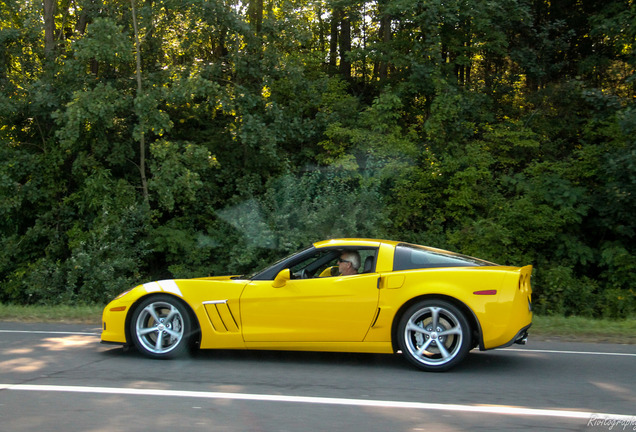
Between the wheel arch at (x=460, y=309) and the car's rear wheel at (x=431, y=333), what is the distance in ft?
0.13

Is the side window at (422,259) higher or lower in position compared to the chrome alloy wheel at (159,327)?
higher

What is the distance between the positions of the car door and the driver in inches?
9.8

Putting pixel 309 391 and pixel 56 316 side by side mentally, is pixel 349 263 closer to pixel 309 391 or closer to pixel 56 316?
pixel 309 391

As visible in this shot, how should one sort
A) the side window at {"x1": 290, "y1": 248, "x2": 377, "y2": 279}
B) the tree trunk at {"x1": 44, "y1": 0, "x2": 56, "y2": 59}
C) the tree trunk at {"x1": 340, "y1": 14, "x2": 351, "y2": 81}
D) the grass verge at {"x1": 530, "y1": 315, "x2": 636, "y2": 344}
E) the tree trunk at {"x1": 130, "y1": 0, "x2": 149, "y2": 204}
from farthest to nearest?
1. the tree trunk at {"x1": 340, "y1": 14, "x2": 351, "y2": 81}
2. the tree trunk at {"x1": 44, "y1": 0, "x2": 56, "y2": 59}
3. the tree trunk at {"x1": 130, "y1": 0, "x2": 149, "y2": 204}
4. the grass verge at {"x1": 530, "y1": 315, "x2": 636, "y2": 344}
5. the side window at {"x1": 290, "y1": 248, "x2": 377, "y2": 279}

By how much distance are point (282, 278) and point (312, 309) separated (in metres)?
0.44

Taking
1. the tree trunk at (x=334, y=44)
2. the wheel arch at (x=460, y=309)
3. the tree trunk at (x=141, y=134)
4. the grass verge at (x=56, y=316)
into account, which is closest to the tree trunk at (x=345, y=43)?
the tree trunk at (x=334, y=44)

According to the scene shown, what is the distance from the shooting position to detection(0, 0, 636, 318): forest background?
1606cm

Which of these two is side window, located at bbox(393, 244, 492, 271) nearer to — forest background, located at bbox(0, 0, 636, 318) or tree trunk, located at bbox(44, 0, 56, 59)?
forest background, located at bbox(0, 0, 636, 318)

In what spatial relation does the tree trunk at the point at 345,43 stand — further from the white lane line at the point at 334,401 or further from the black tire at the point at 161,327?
the white lane line at the point at 334,401

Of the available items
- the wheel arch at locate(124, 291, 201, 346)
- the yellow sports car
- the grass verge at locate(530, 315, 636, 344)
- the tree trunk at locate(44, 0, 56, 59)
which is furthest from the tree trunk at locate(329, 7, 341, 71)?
the wheel arch at locate(124, 291, 201, 346)

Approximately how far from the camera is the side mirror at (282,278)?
6.38 m

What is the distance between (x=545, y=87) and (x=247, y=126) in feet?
30.3

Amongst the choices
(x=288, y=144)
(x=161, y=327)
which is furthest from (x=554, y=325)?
(x=288, y=144)

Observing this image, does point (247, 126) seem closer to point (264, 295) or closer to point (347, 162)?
point (347, 162)
